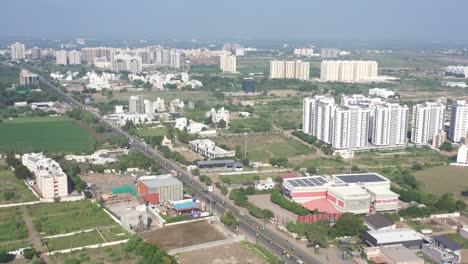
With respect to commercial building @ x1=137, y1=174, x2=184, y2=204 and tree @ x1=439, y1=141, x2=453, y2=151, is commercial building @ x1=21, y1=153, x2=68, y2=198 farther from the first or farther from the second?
tree @ x1=439, y1=141, x2=453, y2=151

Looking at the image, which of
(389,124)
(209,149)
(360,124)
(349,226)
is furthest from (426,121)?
(349,226)

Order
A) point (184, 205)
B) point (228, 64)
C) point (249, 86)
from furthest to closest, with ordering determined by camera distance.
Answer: point (228, 64) < point (249, 86) < point (184, 205)

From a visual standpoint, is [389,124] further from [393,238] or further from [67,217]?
[67,217]

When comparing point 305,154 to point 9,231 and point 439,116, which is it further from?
point 9,231

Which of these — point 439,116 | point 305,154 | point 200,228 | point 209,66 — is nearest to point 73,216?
point 200,228

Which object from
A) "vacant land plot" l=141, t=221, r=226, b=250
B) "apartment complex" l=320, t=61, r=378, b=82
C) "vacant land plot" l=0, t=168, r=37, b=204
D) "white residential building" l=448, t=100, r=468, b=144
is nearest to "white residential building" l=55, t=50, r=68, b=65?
"apartment complex" l=320, t=61, r=378, b=82

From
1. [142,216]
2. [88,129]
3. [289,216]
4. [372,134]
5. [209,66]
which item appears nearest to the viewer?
[142,216]

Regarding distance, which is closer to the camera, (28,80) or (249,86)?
(249,86)
